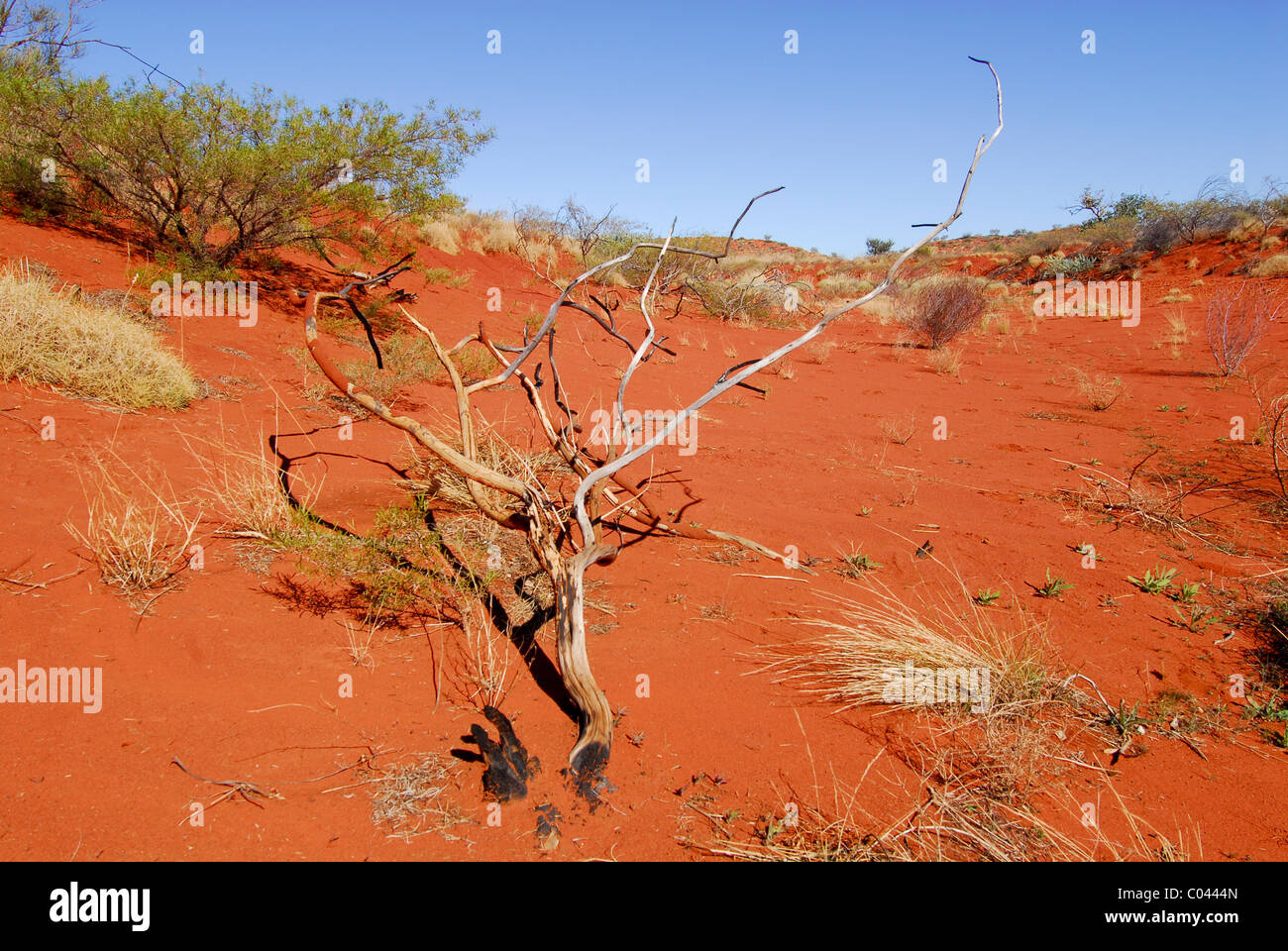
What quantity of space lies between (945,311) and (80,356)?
14.5 metres

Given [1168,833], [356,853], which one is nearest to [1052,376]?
[1168,833]

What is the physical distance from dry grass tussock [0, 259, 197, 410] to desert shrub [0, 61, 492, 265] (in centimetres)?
353

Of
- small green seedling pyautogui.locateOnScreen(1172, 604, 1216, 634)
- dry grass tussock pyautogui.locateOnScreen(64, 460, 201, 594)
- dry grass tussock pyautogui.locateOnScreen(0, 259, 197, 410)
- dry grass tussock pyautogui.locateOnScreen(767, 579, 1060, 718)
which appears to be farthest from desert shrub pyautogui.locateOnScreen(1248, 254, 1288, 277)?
dry grass tussock pyautogui.locateOnScreen(64, 460, 201, 594)

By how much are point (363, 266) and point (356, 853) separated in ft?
39.3

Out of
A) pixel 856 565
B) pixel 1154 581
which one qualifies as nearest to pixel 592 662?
pixel 856 565

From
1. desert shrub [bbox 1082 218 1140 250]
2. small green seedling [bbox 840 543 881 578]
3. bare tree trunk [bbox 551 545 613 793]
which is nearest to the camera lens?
bare tree trunk [bbox 551 545 613 793]

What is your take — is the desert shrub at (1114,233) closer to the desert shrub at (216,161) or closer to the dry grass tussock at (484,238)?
the dry grass tussock at (484,238)

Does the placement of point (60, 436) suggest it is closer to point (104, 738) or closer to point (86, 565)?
point (86, 565)

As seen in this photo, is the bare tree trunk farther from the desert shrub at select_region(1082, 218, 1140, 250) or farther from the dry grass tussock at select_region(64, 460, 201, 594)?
the desert shrub at select_region(1082, 218, 1140, 250)

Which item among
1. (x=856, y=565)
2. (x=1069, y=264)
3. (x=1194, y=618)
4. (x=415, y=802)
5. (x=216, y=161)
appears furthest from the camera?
(x=1069, y=264)

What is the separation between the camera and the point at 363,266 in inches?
481

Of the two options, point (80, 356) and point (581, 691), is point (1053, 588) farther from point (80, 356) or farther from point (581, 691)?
point (80, 356)

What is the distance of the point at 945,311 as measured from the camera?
14727mm

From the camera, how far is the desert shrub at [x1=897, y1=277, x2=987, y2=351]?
14602mm
